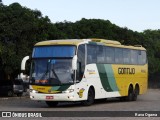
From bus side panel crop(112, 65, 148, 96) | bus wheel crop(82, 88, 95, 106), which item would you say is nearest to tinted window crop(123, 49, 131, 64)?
bus side panel crop(112, 65, 148, 96)

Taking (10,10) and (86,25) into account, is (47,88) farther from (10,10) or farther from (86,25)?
(86,25)

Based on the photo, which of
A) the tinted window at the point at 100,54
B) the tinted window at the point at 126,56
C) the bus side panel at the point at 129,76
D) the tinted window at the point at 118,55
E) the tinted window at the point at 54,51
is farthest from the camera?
the tinted window at the point at 126,56

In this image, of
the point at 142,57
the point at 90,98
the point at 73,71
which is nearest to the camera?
the point at 73,71

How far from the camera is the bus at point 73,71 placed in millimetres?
23875

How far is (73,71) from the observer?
23906 mm

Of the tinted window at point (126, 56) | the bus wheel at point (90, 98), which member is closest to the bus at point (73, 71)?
the bus wheel at point (90, 98)

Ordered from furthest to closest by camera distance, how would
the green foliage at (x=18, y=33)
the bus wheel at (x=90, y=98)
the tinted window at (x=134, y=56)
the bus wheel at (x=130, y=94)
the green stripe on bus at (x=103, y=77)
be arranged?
the green foliage at (x=18, y=33), the bus wheel at (x=130, y=94), the tinted window at (x=134, y=56), the green stripe on bus at (x=103, y=77), the bus wheel at (x=90, y=98)

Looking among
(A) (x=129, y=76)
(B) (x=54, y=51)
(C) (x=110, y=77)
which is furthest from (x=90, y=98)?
(A) (x=129, y=76)

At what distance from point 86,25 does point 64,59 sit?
41.6m

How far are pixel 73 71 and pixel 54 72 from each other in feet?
3.15

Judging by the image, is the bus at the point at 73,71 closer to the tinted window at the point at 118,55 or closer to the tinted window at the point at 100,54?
the tinted window at the point at 100,54

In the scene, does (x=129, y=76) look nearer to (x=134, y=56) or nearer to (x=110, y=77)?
(x=134, y=56)

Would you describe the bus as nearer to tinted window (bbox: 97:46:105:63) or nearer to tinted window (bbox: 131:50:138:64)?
tinted window (bbox: 97:46:105:63)

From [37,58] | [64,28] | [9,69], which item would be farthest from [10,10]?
[64,28]
